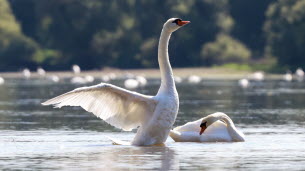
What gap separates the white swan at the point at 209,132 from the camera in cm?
1842

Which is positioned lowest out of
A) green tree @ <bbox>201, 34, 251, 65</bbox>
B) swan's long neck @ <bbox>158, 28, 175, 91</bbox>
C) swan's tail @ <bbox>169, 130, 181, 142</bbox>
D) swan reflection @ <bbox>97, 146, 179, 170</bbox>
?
swan reflection @ <bbox>97, 146, 179, 170</bbox>

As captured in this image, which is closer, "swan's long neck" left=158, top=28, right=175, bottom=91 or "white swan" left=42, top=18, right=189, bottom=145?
"white swan" left=42, top=18, right=189, bottom=145

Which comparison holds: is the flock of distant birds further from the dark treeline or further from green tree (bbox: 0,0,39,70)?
the dark treeline

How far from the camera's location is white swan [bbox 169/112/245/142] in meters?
18.4

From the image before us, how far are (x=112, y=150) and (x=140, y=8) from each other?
69085mm

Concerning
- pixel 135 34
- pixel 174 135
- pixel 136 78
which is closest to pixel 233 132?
pixel 174 135

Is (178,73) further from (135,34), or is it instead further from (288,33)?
(288,33)

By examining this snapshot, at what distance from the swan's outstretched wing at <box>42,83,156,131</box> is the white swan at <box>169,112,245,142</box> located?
38.5 inches

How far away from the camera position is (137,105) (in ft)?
58.0

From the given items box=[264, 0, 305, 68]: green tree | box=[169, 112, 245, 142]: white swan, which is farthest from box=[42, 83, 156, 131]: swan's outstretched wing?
box=[264, 0, 305, 68]: green tree

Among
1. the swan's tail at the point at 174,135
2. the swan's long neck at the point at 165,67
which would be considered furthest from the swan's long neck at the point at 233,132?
the swan's long neck at the point at 165,67

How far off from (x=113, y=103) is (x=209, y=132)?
7.48ft

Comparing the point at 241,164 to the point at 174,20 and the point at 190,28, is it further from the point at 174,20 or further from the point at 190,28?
the point at 190,28

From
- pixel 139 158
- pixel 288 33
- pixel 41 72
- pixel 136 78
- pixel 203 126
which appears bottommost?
pixel 139 158
